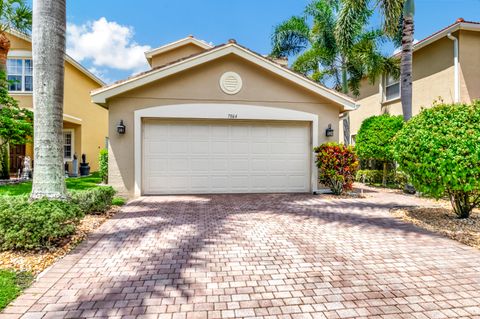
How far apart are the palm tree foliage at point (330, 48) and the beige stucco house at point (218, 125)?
5632 millimetres

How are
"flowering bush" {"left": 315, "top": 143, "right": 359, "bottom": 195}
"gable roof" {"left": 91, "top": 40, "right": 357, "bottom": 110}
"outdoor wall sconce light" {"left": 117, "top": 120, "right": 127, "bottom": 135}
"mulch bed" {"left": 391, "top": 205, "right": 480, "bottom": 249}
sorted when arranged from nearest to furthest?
1. "mulch bed" {"left": 391, "top": 205, "right": 480, "bottom": 249}
2. "gable roof" {"left": 91, "top": 40, "right": 357, "bottom": 110}
3. "outdoor wall sconce light" {"left": 117, "top": 120, "right": 127, "bottom": 135}
4. "flowering bush" {"left": 315, "top": 143, "right": 359, "bottom": 195}

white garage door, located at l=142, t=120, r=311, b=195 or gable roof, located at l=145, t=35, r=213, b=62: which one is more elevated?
gable roof, located at l=145, t=35, r=213, b=62

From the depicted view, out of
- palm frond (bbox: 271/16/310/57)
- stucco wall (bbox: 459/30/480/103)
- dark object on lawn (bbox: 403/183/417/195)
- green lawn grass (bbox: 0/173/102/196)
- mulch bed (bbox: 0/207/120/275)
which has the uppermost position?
palm frond (bbox: 271/16/310/57)

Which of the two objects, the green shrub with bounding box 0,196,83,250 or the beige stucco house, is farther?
the beige stucco house

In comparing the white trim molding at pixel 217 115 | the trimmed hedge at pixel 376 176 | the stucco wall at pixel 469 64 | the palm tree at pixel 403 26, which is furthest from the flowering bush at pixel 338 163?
the stucco wall at pixel 469 64

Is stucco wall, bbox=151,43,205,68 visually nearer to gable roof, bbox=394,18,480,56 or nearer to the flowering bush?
the flowering bush

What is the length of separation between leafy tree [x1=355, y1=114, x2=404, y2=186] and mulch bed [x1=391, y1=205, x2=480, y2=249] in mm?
5058

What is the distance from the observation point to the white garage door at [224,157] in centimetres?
1029

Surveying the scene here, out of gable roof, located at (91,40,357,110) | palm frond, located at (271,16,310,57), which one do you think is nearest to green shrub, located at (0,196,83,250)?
gable roof, located at (91,40,357,110)

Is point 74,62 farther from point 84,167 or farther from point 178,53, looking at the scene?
point 178,53

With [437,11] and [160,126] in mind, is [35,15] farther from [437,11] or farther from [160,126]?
[437,11]

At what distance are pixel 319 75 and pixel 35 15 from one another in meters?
14.6

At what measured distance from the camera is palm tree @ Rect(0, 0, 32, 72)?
1356 centimetres

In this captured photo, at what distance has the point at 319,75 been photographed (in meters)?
17.2
